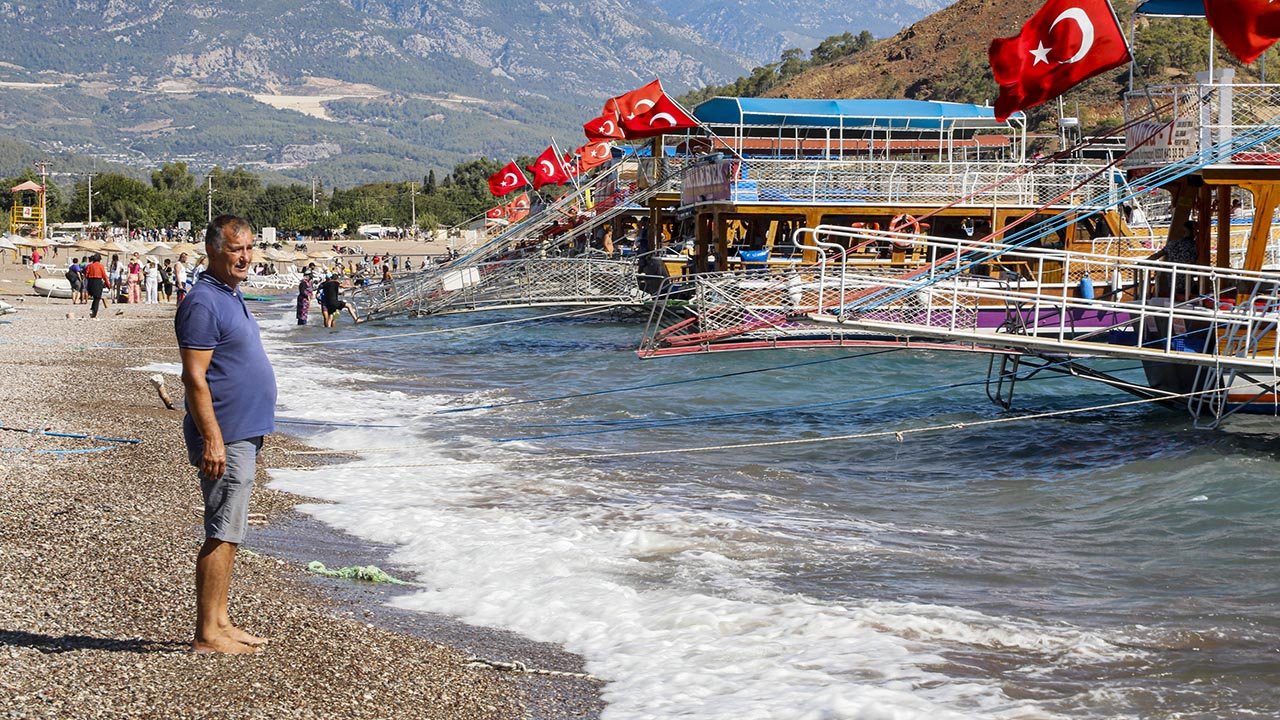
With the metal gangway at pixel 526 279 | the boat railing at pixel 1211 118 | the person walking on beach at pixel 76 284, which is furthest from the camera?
the person walking on beach at pixel 76 284

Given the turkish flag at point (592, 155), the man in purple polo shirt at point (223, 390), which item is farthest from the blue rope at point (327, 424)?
the turkish flag at point (592, 155)

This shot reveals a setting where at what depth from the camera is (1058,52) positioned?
1762cm

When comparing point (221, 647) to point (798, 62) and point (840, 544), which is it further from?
point (798, 62)

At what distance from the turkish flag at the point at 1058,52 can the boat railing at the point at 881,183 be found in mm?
12434

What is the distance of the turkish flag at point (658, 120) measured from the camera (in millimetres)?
31703

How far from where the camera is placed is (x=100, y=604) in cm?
834

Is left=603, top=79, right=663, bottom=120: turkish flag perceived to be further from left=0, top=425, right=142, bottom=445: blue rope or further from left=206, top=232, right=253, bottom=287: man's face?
left=206, top=232, right=253, bottom=287: man's face

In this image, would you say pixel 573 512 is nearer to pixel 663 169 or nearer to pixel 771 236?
pixel 771 236

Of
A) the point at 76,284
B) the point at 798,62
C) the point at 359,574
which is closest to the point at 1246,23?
the point at 359,574

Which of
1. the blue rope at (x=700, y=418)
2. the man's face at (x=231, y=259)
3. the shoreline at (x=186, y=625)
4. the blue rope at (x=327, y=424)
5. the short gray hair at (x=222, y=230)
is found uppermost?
the short gray hair at (x=222, y=230)

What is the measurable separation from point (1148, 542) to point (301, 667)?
7.74 m

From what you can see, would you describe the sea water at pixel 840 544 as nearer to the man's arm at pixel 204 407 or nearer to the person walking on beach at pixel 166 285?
the man's arm at pixel 204 407

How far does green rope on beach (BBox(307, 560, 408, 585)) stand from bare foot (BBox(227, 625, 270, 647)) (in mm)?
2317

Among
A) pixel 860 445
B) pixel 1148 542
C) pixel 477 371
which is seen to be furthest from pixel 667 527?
pixel 477 371
